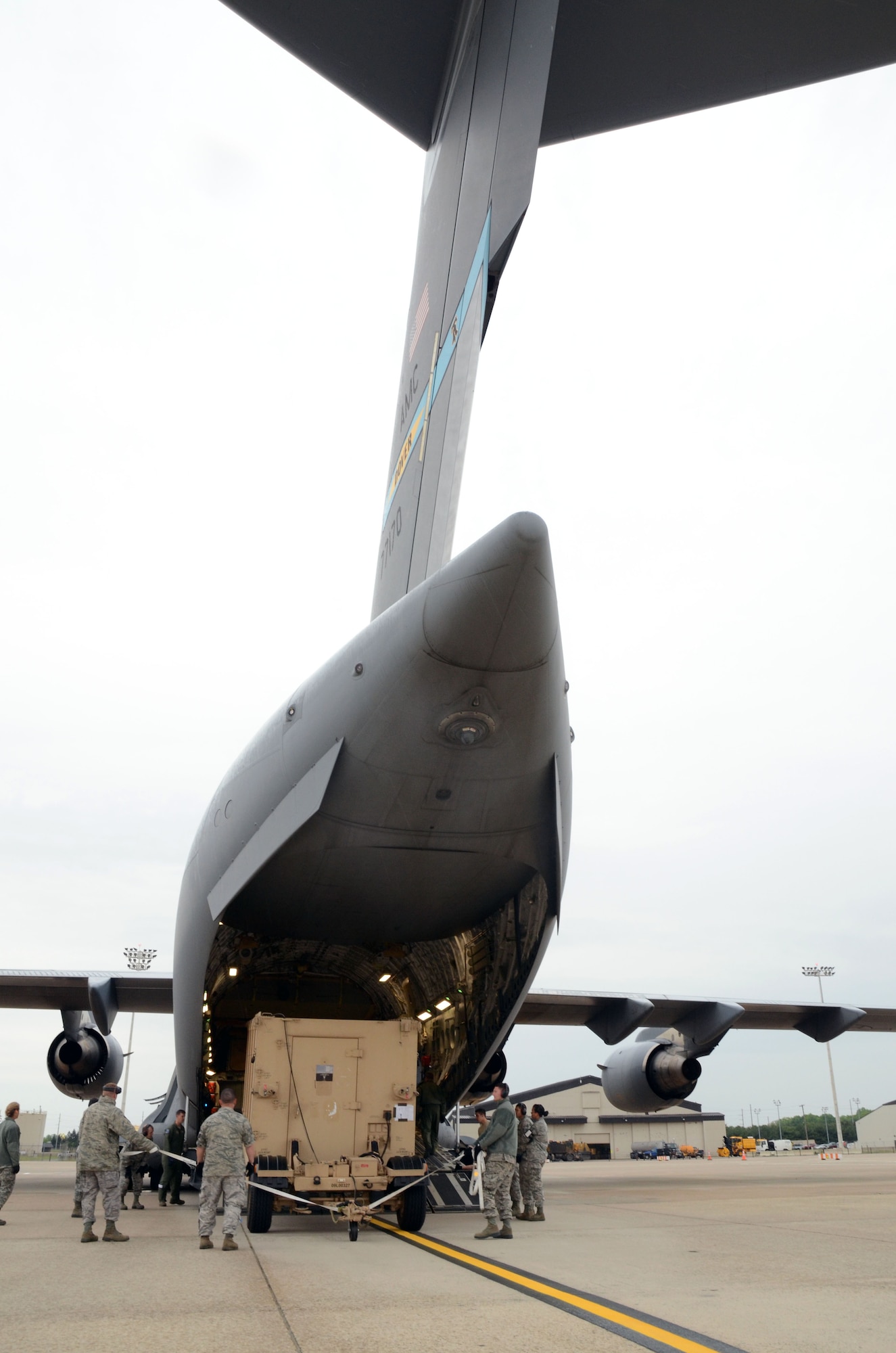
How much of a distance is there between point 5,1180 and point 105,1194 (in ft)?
4.48

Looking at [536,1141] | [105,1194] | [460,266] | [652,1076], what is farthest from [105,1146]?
[652,1076]

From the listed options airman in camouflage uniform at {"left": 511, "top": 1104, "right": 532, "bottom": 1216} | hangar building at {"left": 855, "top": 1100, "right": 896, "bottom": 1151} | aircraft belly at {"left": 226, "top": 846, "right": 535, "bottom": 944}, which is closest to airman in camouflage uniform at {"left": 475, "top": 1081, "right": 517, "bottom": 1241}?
airman in camouflage uniform at {"left": 511, "top": 1104, "right": 532, "bottom": 1216}

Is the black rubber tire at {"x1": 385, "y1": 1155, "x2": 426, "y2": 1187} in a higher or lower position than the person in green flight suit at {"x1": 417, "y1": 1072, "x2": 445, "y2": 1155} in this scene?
lower

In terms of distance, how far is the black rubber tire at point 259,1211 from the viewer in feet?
23.2

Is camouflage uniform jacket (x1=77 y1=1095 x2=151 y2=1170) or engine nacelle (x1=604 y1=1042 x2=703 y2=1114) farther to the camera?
engine nacelle (x1=604 y1=1042 x2=703 y2=1114)

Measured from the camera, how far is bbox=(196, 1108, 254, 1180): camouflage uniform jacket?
6.34 meters

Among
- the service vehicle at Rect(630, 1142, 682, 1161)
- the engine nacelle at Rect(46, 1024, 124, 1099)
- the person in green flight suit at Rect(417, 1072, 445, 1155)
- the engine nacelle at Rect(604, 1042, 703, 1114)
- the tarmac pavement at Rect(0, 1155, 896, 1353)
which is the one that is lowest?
the tarmac pavement at Rect(0, 1155, 896, 1353)

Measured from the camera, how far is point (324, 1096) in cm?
757

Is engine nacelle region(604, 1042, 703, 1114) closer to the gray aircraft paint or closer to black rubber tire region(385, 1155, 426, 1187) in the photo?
black rubber tire region(385, 1155, 426, 1187)

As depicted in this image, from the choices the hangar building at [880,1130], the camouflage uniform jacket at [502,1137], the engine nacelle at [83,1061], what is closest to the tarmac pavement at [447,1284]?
the camouflage uniform jacket at [502,1137]

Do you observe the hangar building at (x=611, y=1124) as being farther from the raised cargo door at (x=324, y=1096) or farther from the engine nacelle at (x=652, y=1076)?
the raised cargo door at (x=324, y=1096)

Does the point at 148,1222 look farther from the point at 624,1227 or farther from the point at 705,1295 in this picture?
the point at 705,1295

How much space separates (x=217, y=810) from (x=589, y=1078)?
41.4 metres

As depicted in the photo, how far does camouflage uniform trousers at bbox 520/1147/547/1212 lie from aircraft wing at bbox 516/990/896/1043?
549cm
